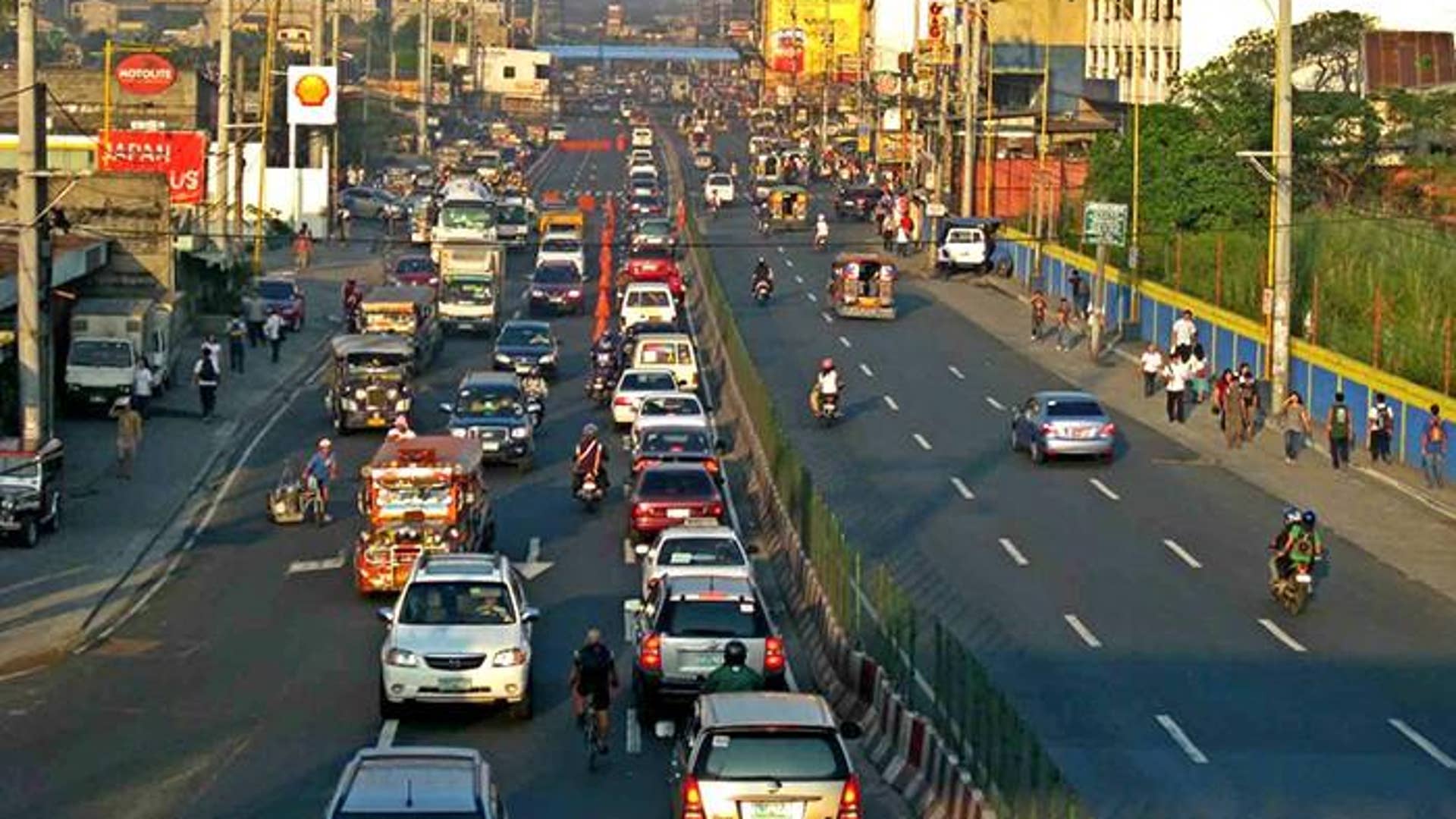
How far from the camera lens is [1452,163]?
9019 cm

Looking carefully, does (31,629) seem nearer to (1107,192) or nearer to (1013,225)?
(1107,192)

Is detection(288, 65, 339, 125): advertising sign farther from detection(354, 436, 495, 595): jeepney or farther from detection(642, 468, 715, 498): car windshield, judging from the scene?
detection(354, 436, 495, 595): jeepney

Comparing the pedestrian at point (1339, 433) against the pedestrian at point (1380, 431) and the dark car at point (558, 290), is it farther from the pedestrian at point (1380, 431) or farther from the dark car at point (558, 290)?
the dark car at point (558, 290)

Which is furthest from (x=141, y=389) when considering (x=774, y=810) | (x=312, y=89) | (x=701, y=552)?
(x=312, y=89)

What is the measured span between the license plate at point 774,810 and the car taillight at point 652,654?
7.97 metres

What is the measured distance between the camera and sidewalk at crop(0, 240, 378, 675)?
37.2m

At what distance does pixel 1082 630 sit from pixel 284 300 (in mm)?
43762

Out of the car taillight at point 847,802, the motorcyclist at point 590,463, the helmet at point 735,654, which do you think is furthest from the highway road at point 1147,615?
the car taillight at point 847,802

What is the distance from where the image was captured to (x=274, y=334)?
68.8 m

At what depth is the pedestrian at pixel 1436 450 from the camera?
47.7 m

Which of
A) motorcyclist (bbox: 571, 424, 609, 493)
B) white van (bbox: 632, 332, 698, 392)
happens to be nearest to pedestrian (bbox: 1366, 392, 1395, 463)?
motorcyclist (bbox: 571, 424, 609, 493)

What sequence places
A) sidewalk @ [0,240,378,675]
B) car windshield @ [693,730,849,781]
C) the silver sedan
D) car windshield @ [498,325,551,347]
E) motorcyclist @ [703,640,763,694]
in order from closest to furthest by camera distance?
car windshield @ [693,730,849,781]
motorcyclist @ [703,640,763,694]
sidewalk @ [0,240,378,675]
the silver sedan
car windshield @ [498,325,551,347]

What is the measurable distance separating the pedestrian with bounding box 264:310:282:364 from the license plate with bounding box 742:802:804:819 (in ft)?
159

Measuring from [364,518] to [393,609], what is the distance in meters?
10.2
